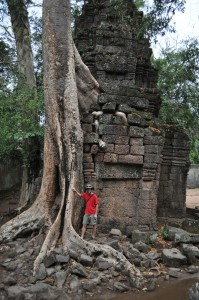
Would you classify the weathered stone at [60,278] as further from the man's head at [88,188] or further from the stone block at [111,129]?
the stone block at [111,129]

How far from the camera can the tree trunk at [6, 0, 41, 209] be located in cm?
953

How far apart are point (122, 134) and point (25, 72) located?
4.60 m

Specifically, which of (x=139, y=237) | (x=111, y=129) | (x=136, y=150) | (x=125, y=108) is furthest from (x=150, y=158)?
(x=139, y=237)

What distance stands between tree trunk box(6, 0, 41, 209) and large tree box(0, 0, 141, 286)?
8.00ft

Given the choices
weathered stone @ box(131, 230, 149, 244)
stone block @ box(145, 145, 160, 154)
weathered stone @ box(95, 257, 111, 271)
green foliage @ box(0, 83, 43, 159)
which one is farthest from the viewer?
green foliage @ box(0, 83, 43, 159)

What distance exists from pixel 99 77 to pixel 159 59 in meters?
8.92

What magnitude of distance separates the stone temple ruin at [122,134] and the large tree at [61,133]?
0.46 metres

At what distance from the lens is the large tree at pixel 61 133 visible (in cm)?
573

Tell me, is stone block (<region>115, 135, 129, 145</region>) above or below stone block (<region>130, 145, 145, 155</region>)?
above

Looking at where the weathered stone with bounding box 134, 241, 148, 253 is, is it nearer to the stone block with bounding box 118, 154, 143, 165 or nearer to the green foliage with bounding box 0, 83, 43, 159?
the stone block with bounding box 118, 154, 143, 165

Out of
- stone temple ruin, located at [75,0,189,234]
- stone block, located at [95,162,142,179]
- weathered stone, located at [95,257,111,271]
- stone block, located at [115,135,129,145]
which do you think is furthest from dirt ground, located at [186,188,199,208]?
weathered stone, located at [95,257,111,271]

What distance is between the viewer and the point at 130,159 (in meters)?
6.86

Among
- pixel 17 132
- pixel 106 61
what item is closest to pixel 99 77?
pixel 106 61

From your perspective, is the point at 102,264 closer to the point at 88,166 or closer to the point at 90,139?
the point at 88,166
